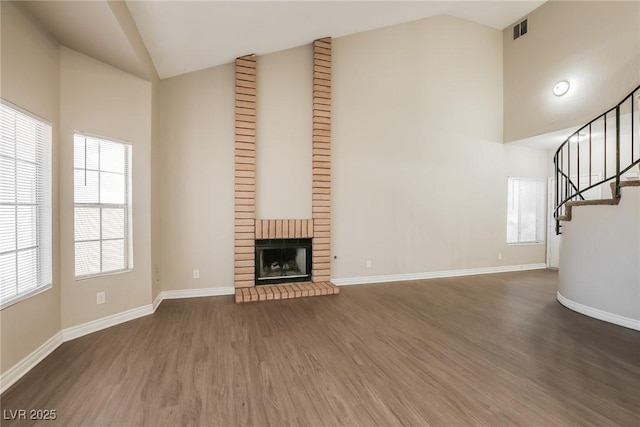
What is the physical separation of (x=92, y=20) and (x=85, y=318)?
2.59 m

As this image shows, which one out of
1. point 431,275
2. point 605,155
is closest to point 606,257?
point 605,155

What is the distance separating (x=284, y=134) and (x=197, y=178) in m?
1.40

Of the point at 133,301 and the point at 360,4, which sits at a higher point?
the point at 360,4

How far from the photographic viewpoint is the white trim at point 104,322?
2.69 meters

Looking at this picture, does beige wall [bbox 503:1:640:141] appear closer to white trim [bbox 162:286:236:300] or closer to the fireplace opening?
the fireplace opening

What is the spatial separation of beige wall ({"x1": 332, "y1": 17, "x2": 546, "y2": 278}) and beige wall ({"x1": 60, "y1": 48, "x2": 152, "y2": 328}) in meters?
2.60

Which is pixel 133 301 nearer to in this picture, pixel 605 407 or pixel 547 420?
pixel 547 420

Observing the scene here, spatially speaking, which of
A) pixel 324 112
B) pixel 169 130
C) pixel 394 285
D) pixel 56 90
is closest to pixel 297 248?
pixel 394 285

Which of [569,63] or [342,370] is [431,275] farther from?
[569,63]

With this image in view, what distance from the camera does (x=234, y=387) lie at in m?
1.94

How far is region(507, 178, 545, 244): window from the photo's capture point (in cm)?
590

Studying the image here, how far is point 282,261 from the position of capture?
4.45 meters

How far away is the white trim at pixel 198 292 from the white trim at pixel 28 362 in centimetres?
134

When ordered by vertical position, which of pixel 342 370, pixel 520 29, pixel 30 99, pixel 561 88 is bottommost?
pixel 342 370
